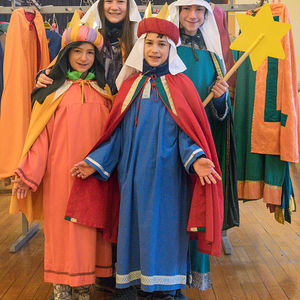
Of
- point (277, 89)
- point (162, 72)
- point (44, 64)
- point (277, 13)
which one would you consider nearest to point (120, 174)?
point (162, 72)

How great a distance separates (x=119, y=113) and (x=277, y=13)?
1.55 m

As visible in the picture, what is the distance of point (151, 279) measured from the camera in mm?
1915

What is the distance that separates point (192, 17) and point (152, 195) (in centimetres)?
120

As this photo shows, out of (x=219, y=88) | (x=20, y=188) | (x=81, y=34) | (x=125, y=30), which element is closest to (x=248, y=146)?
(x=219, y=88)

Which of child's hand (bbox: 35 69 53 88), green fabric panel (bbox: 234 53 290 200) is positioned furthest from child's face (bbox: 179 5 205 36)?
child's hand (bbox: 35 69 53 88)

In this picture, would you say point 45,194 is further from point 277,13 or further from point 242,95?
point 277,13

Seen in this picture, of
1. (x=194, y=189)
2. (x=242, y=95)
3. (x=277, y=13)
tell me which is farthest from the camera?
(x=242, y=95)

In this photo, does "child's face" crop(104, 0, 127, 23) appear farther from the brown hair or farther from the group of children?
the group of children

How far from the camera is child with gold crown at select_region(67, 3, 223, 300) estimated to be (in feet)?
6.28

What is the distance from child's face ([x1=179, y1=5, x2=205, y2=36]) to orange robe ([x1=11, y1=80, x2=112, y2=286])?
2.64 ft

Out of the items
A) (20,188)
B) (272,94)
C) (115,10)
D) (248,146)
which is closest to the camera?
(20,188)

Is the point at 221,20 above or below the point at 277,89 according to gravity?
above

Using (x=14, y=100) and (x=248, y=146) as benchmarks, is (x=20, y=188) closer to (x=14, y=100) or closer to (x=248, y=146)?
(x=14, y=100)

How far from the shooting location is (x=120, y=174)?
2.06m
